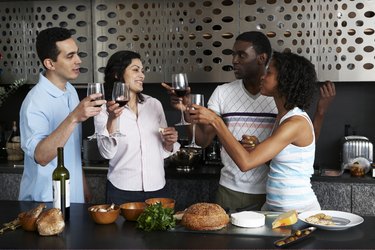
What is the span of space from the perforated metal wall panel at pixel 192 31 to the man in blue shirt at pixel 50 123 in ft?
4.29

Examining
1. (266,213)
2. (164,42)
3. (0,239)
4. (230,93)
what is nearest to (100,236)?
(0,239)

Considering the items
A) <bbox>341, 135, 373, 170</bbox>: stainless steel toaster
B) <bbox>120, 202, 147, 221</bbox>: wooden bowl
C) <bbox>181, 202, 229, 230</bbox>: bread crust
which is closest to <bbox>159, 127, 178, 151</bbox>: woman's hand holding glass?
<bbox>120, 202, 147, 221</bbox>: wooden bowl

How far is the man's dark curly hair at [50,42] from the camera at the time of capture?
2572mm

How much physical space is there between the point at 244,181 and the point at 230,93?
494 mm

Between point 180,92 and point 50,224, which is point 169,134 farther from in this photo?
point 50,224

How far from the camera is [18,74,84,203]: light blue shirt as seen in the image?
238 cm

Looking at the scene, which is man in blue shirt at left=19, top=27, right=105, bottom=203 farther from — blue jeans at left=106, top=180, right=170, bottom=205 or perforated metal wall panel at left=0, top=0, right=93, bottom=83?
perforated metal wall panel at left=0, top=0, right=93, bottom=83

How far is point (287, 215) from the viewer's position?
1932 mm

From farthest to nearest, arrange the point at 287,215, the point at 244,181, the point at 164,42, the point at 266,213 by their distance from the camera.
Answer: the point at 164,42, the point at 244,181, the point at 266,213, the point at 287,215

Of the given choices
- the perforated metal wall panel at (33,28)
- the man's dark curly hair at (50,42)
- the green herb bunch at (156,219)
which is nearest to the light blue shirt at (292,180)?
the green herb bunch at (156,219)

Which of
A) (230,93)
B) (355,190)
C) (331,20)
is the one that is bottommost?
(355,190)

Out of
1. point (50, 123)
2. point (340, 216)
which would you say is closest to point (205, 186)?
point (50, 123)

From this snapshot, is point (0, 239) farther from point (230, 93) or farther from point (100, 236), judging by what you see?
point (230, 93)

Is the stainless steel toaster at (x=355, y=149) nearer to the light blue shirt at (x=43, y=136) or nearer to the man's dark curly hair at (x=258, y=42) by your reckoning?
the man's dark curly hair at (x=258, y=42)
